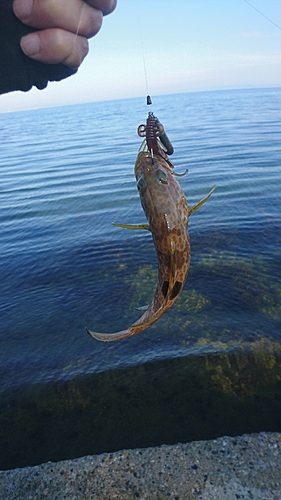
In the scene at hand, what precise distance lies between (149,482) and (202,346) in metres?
3.16

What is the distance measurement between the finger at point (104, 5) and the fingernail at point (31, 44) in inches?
23.9

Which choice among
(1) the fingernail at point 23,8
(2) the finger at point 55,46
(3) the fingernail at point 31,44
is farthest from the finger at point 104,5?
(3) the fingernail at point 31,44

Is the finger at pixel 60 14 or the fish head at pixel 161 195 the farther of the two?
the fish head at pixel 161 195

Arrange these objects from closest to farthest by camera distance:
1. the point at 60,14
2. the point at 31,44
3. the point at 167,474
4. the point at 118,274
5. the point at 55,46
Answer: the point at 60,14, the point at 55,46, the point at 31,44, the point at 167,474, the point at 118,274

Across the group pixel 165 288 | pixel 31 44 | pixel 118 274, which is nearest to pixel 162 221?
pixel 165 288

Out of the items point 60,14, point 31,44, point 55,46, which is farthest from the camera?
point 31,44

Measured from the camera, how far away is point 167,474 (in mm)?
4602

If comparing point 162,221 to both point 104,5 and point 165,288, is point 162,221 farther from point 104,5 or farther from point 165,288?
point 104,5

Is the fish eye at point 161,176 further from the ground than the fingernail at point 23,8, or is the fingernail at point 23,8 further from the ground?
the fingernail at point 23,8

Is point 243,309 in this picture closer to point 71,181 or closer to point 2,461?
point 2,461

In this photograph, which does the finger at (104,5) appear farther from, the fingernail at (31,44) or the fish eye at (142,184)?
the fish eye at (142,184)

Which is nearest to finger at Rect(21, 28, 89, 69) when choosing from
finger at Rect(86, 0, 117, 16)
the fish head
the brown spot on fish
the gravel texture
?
finger at Rect(86, 0, 117, 16)

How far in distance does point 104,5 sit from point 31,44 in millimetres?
781

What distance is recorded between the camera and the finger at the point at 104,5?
2.83 meters
